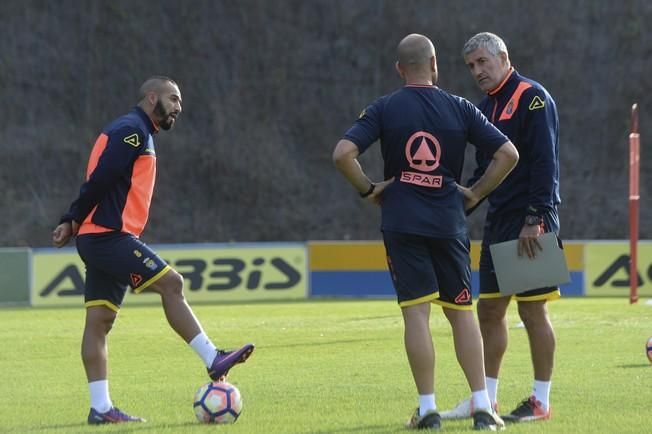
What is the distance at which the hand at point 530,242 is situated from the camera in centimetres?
720

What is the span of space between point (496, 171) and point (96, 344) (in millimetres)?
2743

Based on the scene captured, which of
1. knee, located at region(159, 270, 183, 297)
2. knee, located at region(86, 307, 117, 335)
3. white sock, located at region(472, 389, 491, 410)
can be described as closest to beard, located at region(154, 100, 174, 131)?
knee, located at region(159, 270, 183, 297)

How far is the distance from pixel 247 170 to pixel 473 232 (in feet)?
24.1

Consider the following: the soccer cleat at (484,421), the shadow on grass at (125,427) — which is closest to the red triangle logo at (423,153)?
the soccer cleat at (484,421)

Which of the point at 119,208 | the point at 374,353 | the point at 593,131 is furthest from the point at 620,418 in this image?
the point at 593,131

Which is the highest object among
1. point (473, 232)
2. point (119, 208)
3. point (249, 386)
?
point (119, 208)

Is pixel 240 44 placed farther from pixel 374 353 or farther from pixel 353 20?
pixel 374 353

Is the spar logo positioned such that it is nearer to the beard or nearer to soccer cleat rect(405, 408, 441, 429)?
soccer cleat rect(405, 408, 441, 429)

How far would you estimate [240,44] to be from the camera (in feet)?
131

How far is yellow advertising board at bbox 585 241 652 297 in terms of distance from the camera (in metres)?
23.1

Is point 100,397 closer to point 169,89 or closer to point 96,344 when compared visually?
point 96,344

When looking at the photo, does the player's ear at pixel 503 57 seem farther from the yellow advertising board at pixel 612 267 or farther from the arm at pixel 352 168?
the yellow advertising board at pixel 612 267

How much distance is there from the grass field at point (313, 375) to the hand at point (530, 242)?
3.31 feet

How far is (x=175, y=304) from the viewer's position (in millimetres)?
7547
